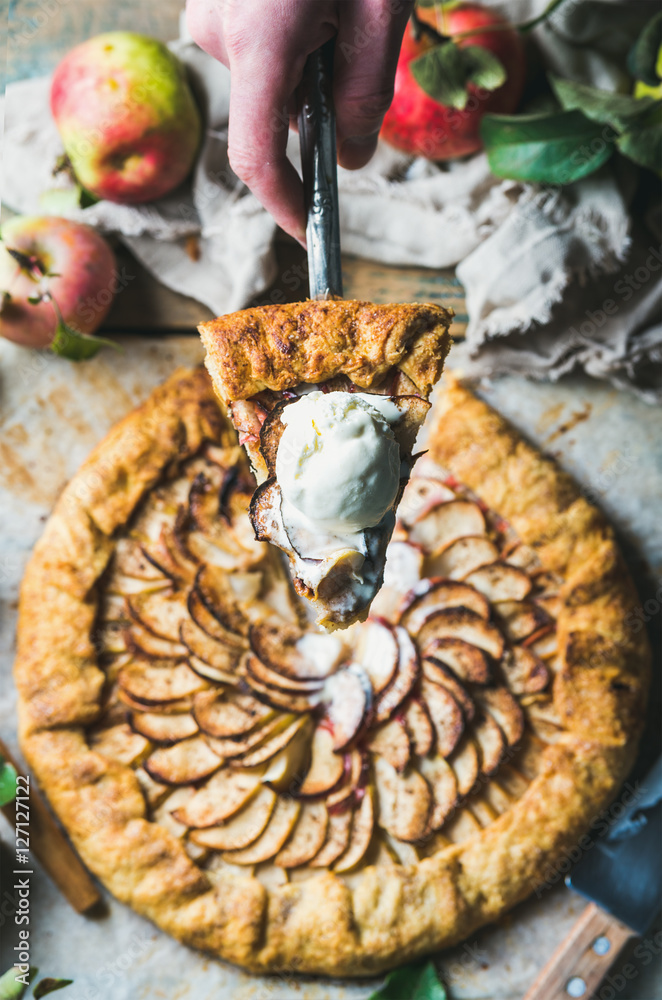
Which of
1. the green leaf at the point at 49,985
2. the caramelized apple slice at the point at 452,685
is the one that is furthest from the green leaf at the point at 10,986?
the caramelized apple slice at the point at 452,685

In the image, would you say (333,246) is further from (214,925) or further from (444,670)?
(214,925)

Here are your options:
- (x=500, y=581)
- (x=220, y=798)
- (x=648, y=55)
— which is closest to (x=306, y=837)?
(x=220, y=798)

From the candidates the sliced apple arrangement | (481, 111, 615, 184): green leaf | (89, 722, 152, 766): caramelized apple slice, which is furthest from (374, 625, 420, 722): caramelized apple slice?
(481, 111, 615, 184): green leaf

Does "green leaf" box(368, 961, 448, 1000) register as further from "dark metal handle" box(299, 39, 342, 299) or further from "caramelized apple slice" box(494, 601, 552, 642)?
"dark metal handle" box(299, 39, 342, 299)

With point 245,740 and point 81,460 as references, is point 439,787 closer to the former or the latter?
point 245,740

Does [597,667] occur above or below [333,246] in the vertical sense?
below

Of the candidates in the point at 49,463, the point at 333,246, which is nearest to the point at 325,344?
the point at 333,246

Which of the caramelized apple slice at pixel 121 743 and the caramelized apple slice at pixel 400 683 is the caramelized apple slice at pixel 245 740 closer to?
the caramelized apple slice at pixel 121 743
